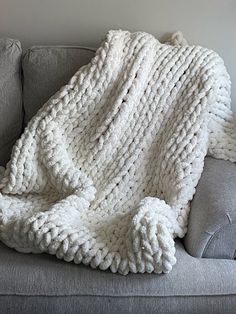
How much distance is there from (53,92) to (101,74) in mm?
227

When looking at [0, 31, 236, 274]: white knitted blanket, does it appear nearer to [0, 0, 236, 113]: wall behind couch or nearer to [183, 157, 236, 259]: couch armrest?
[183, 157, 236, 259]: couch armrest

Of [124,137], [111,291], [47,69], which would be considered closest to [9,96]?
[47,69]

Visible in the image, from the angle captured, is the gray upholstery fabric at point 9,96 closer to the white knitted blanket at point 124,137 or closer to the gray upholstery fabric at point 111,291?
the white knitted blanket at point 124,137

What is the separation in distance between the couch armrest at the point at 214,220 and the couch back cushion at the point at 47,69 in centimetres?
68

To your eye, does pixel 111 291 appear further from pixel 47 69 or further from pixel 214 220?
pixel 47 69

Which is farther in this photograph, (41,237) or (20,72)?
(20,72)

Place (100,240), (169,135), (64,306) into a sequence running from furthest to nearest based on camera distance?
(169,135)
(100,240)
(64,306)

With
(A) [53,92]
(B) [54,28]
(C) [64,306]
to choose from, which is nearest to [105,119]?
(A) [53,92]

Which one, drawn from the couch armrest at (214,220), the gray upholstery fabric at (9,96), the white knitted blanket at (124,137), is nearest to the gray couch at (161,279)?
the couch armrest at (214,220)

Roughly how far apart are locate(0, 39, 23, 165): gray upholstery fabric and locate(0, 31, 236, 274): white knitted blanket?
0.53 ft

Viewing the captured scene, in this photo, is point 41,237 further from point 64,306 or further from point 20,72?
point 20,72

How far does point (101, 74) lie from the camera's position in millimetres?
1772

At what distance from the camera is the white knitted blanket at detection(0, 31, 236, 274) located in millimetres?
1645

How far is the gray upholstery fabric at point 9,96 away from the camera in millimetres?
1873
